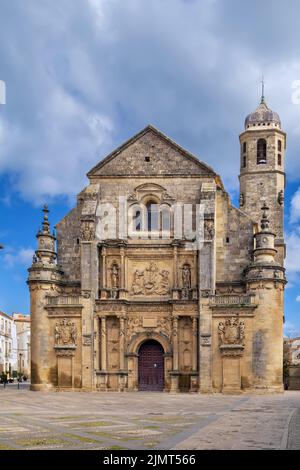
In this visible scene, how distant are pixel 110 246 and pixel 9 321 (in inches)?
2100

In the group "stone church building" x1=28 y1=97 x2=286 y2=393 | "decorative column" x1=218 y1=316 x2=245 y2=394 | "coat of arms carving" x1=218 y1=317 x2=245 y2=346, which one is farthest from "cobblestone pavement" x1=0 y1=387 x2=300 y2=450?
"stone church building" x1=28 y1=97 x2=286 y2=393

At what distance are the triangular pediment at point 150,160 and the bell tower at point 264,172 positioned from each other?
10530 mm

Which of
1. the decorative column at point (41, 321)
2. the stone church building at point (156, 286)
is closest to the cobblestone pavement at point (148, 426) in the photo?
the stone church building at point (156, 286)

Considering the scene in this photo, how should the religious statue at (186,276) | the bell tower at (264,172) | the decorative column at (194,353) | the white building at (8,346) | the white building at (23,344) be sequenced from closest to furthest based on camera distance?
1. the decorative column at (194,353)
2. the religious statue at (186,276)
3. the bell tower at (264,172)
4. the white building at (8,346)
5. the white building at (23,344)

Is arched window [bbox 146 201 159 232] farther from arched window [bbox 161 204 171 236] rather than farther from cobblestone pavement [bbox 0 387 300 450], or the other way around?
cobblestone pavement [bbox 0 387 300 450]

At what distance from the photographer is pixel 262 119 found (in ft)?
194

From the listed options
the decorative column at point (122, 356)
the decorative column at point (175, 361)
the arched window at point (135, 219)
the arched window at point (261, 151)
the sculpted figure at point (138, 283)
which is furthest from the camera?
the arched window at point (261, 151)

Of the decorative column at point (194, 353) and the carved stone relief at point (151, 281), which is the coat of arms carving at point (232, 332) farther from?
the carved stone relief at point (151, 281)

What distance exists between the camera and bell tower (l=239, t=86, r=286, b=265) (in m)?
58.1

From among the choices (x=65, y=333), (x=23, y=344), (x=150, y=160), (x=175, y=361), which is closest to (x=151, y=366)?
(x=175, y=361)

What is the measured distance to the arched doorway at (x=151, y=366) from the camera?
1871 inches

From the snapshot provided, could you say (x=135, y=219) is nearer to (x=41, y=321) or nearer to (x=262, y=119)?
(x=41, y=321)

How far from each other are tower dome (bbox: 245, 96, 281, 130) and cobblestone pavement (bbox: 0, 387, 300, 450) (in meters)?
30.8
